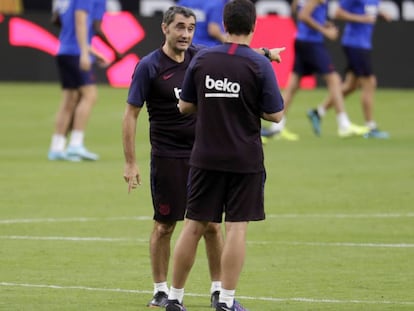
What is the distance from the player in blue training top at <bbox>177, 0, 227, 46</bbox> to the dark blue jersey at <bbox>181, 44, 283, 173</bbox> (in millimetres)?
10053

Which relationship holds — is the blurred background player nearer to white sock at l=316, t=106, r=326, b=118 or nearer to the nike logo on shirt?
white sock at l=316, t=106, r=326, b=118

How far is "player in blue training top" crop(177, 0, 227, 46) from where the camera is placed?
1889cm

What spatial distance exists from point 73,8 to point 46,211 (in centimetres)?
514

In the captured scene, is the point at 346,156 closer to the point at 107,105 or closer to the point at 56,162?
the point at 56,162

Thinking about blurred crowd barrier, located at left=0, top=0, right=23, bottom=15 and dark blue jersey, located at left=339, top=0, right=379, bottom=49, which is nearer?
dark blue jersey, located at left=339, top=0, right=379, bottom=49

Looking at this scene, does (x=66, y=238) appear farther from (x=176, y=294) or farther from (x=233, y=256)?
(x=233, y=256)

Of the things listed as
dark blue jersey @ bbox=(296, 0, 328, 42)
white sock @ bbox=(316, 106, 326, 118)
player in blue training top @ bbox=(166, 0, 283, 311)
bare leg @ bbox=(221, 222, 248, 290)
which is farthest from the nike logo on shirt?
white sock @ bbox=(316, 106, 326, 118)

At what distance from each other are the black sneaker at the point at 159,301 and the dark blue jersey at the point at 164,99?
96 cm

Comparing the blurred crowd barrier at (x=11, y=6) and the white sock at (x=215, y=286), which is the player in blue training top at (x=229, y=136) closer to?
the white sock at (x=215, y=286)

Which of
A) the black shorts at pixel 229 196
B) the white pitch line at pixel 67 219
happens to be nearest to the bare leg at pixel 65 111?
the white pitch line at pixel 67 219

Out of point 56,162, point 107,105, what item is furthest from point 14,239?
point 107,105

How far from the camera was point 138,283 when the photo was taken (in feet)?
34.2

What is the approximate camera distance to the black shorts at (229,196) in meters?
8.83

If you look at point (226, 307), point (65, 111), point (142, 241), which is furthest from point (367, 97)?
point (226, 307)
